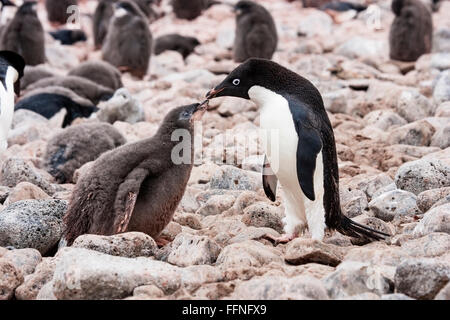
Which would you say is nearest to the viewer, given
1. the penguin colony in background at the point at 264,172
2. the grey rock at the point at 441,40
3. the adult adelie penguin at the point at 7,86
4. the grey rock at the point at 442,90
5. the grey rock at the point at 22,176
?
the penguin colony in background at the point at 264,172

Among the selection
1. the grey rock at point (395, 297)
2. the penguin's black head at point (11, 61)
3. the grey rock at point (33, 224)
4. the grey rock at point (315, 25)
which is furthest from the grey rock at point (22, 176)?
the grey rock at point (315, 25)

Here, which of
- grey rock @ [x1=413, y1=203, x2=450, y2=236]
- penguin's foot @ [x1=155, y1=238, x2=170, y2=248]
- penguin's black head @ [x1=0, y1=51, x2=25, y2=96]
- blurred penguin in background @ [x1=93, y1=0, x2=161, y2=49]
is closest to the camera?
grey rock @ [x1=413, y1=203, x2=450, y2=236]

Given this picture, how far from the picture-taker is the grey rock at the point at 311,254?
13.2ft

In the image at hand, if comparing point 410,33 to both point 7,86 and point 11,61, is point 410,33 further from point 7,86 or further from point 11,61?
point 7,86

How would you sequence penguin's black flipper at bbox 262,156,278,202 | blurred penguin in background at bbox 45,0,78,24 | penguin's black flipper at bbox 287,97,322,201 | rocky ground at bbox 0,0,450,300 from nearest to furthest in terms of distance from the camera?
rocky ground at bbox 0,0,450,300, penguin's black flipper at bbox 287,97,322,201, penguin's black flipper at bbox 262,156,278,202, blurred penguin in background at bbox 45,0,78,24

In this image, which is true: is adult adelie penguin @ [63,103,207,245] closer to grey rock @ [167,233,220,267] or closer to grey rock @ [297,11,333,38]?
grey rock @ [167,233,220,267]

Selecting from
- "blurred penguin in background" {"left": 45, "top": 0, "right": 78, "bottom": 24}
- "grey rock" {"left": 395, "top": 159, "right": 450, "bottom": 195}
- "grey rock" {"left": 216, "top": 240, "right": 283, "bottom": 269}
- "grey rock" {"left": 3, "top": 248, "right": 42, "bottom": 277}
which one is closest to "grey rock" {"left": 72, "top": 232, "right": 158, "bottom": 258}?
"grey rock" {"left": 3, "top": 248, "right": 42, "bottom": 277}

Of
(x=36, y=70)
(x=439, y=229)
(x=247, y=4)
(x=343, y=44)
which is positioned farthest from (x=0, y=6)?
(x=439, y=229)

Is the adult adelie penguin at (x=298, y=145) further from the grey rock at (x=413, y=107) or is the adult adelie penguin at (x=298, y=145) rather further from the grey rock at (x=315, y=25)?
the grey rock at (x=315, y=25)

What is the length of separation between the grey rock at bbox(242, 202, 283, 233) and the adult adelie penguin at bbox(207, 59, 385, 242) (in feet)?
0.60

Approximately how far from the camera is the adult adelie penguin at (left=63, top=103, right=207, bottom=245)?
4816 millimetres

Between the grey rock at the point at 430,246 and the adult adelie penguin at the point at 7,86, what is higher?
the adult adelie penguin at the point at 7,86
